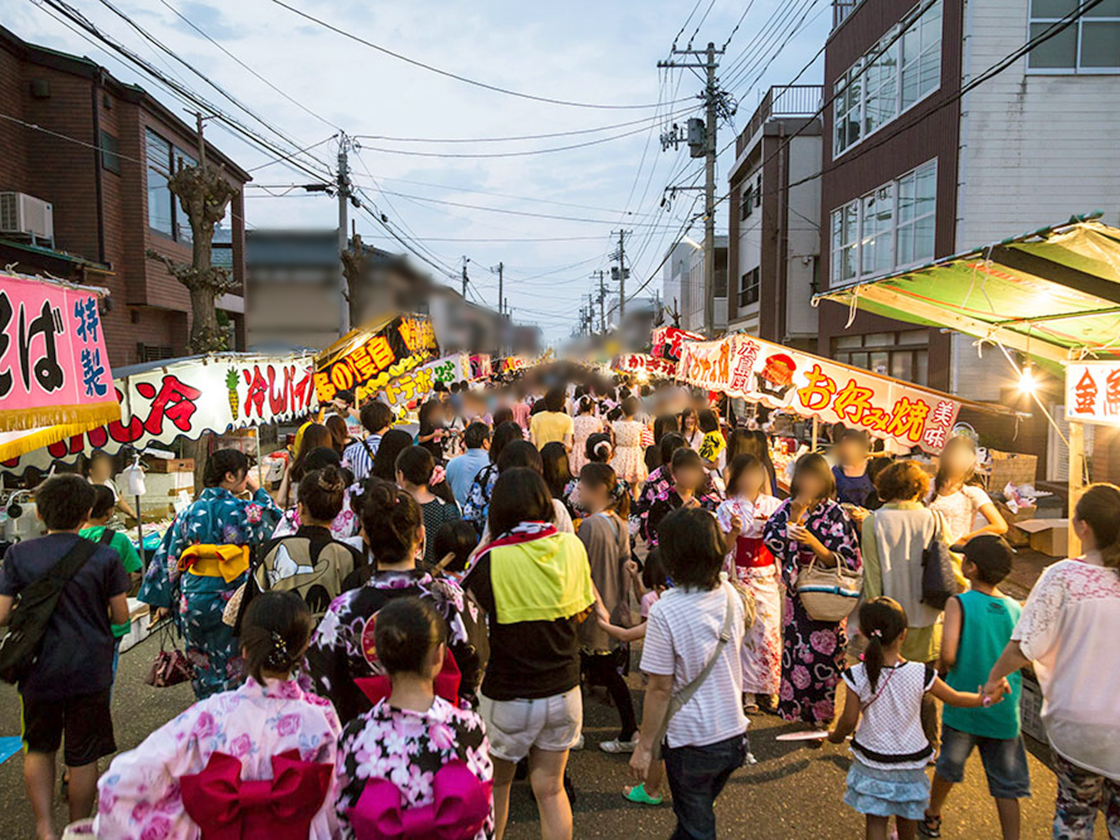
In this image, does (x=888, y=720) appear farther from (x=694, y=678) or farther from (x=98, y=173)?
(x=98, y=173)

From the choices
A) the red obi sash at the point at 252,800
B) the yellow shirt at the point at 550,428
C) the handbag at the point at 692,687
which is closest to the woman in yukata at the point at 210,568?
the red obi sash at the point at 252,800

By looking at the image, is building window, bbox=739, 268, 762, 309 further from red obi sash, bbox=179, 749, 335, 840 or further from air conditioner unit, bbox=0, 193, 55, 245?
red obi sash, bbox=179, 749, 335, 840

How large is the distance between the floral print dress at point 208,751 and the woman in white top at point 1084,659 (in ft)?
9.64

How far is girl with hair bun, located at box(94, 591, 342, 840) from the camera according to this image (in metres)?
2.03

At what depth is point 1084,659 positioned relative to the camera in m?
2.97

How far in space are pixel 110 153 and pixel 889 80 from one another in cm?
1730

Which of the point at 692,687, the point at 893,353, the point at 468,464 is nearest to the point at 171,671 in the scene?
the point at 692,687

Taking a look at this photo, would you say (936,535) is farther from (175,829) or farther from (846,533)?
(175,829)

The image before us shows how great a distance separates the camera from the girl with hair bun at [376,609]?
279 centimetres

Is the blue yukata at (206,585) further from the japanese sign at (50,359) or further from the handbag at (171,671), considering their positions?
the japanese sign at (50,359)

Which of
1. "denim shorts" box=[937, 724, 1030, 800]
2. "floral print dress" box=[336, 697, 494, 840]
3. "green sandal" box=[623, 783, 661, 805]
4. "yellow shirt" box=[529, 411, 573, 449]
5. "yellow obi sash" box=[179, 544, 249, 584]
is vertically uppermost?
"yellow shirt" box=[529, 411, 573, 449]

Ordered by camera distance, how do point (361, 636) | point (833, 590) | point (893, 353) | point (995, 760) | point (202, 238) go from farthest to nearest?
point (893, 353) < point (202, 238) < point (833, 590) < point (995, 760) < point (361, 636)

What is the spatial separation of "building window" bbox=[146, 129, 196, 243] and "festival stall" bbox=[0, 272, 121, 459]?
510 inches

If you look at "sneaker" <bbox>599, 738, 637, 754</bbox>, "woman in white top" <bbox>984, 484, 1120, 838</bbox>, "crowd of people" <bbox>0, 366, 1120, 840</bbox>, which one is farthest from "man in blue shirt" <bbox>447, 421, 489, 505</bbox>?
"woman in white top" <bbox>984, 484, 1120, 838</bbox>
